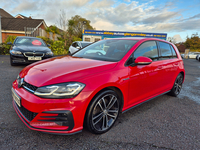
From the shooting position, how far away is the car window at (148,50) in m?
2.69

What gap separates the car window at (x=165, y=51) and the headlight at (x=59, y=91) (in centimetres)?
237

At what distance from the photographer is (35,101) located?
1.74 meters

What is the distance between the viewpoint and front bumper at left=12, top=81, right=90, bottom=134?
172 cm

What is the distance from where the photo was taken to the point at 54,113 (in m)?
1.73

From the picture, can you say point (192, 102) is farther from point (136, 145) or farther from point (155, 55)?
point (136, 145)

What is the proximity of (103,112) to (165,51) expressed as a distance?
237cm

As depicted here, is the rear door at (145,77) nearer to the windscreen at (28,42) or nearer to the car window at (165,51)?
the car window at (165,51)

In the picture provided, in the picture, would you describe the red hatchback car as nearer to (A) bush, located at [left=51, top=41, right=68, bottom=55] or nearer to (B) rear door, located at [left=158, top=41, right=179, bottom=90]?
(B) rear door, located at [left=158, top=41, right=179, bottom=90]

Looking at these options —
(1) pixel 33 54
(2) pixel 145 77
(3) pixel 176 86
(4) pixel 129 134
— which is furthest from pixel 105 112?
(1) pixel 33 54

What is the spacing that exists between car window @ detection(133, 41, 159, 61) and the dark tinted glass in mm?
264

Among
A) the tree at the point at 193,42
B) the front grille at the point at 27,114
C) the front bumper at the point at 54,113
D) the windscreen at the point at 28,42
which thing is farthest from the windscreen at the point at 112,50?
the tree at the point at 193,42

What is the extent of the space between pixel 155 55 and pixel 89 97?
2.01 meters

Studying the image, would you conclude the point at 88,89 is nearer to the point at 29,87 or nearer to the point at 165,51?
the point at 29,87

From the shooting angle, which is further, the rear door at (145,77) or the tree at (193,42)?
the tree at (193,42)
